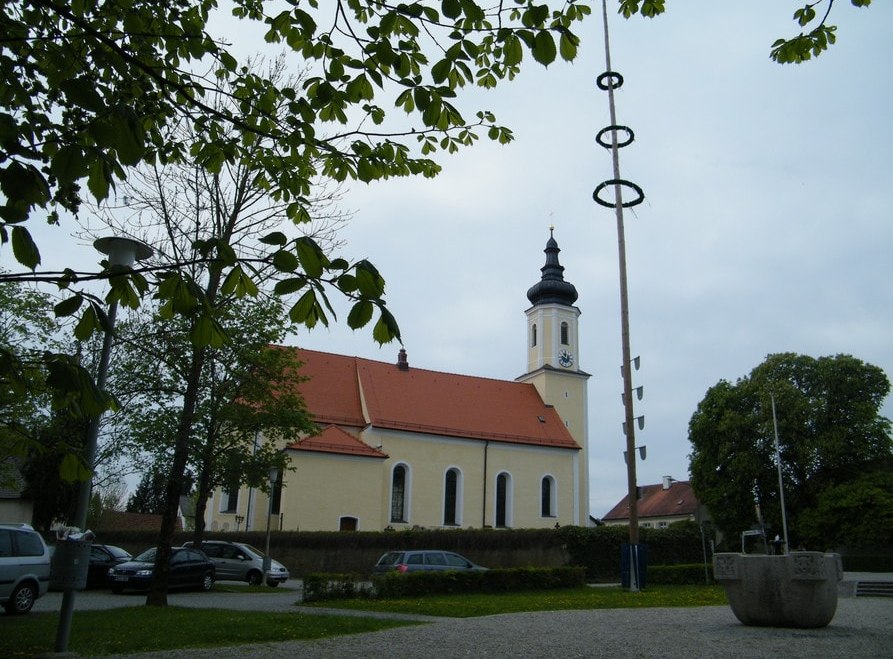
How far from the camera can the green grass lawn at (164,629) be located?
9039 mm

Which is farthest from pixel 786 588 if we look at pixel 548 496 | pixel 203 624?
pixel 548 496

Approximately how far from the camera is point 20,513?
124 feet

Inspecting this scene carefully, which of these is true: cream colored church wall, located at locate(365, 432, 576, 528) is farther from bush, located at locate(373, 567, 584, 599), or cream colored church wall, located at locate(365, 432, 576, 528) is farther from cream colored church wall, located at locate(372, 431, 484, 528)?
bush, located at locate(373, 567, 584, 599)

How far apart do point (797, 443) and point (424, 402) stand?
21.6 metres

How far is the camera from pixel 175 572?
1980cm

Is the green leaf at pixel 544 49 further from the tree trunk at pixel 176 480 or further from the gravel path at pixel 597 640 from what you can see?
the tree trunk at pixel 176 480

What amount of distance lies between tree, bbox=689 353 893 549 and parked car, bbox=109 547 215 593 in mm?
31068

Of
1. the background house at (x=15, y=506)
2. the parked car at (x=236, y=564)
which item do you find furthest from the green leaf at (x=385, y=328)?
the background house at (x=15, y=506)

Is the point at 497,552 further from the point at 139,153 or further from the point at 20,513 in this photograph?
the point at 139,153

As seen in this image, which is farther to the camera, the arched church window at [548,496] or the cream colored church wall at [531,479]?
the arched church window at [548,496]

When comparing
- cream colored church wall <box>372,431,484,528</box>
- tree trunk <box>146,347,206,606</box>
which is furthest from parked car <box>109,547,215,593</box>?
cream colored church wall <box>372,431,484,528</box>

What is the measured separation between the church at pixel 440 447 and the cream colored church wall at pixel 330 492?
2.0 inches

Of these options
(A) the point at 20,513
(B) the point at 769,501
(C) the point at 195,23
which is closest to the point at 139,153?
(C) the point at 195,23

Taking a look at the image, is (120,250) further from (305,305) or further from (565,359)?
(565,359)
